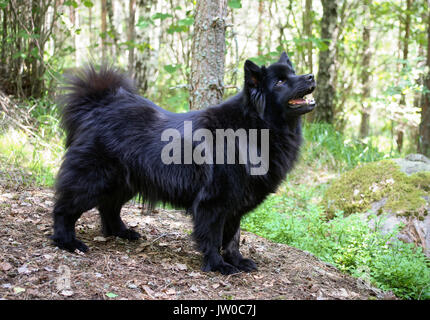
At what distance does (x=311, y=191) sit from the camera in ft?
22.6

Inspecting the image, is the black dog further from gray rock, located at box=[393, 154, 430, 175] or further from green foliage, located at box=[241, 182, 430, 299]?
gray rock, located at box=[393, 154, 430, 175]

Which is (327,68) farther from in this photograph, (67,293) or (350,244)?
(67,293)

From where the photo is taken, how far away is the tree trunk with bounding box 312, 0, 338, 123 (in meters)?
9.12

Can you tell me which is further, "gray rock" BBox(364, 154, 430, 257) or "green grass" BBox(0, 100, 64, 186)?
"green grass" BBox(0, 100, 64, 186)

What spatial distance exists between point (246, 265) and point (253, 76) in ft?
6.02

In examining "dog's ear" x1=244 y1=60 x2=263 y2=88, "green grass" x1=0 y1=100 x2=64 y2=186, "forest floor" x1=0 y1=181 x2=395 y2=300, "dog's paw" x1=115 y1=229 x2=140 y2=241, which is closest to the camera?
"forest floor" x1=0 y1=181 x2=395 y2=300

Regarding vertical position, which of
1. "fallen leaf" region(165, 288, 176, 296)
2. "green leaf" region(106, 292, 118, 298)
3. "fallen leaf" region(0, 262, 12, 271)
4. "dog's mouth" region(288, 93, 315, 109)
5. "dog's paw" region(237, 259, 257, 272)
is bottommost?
"dog's paw" region(237, 259, 257, 272)

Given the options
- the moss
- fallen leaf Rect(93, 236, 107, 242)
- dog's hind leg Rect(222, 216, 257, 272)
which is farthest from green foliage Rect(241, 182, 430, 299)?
fallen leaf Rect(93, 236, 107, 242)

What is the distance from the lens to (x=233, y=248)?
3922mm

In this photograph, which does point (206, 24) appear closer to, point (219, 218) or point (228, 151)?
point (228, 151)

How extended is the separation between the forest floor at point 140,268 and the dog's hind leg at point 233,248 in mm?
120
